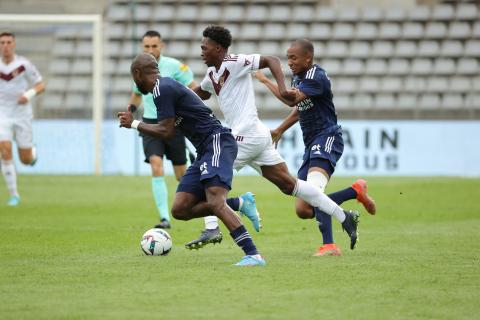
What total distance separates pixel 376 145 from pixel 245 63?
1522 cm

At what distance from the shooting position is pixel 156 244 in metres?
9.27

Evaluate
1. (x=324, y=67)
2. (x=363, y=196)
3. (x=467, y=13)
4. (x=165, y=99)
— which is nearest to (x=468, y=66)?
(x=467, y=13)

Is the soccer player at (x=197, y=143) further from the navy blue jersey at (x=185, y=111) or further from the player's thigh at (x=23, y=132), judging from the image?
the player's thigh at (x=23, y=132)

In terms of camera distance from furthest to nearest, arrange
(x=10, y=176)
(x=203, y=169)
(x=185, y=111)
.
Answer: (x=10, y=176) → (x=185, y=111) → (x=203, y=169)

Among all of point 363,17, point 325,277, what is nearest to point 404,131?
point 363,17

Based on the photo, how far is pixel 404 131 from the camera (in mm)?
23938

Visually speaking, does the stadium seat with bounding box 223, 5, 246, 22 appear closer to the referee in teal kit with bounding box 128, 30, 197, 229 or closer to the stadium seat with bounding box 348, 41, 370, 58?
the stadium seat with bounding box 348, 41, 370, 58

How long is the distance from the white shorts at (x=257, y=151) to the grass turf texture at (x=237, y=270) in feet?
2.96

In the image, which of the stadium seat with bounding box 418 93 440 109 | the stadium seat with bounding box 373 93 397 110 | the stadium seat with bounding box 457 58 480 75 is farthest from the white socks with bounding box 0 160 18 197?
the stadium seat with bounding box 457 58 480 75

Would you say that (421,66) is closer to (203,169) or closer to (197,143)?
(197,143)

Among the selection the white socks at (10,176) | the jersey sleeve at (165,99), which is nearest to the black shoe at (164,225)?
the jersey sleeve at (165,99)

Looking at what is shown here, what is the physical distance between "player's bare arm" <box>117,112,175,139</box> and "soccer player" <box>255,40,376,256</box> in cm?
137

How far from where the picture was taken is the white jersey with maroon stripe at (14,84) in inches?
646

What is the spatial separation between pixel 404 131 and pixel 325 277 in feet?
54.5
